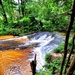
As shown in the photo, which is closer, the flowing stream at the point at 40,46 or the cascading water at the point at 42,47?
the cascading water at the point at 42,47

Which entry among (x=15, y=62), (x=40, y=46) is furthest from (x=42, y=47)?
(x=15, y=62)

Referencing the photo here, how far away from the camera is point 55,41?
49.9 feet

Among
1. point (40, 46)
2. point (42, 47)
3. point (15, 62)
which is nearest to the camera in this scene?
point (15, 62)

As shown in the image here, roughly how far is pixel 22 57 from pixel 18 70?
2.35 metres

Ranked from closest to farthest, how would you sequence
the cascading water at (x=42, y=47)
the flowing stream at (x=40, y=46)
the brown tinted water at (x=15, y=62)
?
the brown tinted water at (x=15, y=62) → the cascading water at (x=42, y=47) → the flowing stream at (x=40, y=46)

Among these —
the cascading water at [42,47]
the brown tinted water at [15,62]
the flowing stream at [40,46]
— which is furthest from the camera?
the flowing stream at [40,46]

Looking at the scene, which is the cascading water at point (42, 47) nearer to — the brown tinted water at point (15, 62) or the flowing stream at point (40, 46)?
the flowing stream at point (40, 46)

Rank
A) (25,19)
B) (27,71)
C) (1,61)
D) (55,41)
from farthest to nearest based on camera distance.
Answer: (25,19)
(55,41)
(1,61)
(27,71)

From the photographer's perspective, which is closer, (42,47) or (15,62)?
(15,62)

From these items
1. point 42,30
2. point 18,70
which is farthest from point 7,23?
point 18,70

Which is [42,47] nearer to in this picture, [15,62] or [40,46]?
[40,46]

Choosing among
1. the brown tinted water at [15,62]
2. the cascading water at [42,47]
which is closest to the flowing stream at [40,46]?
the cascading water at [42,47]

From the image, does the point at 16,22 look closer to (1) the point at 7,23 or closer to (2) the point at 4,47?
(1) the point at 7,23

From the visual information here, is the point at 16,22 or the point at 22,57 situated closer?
the point at 22,57
